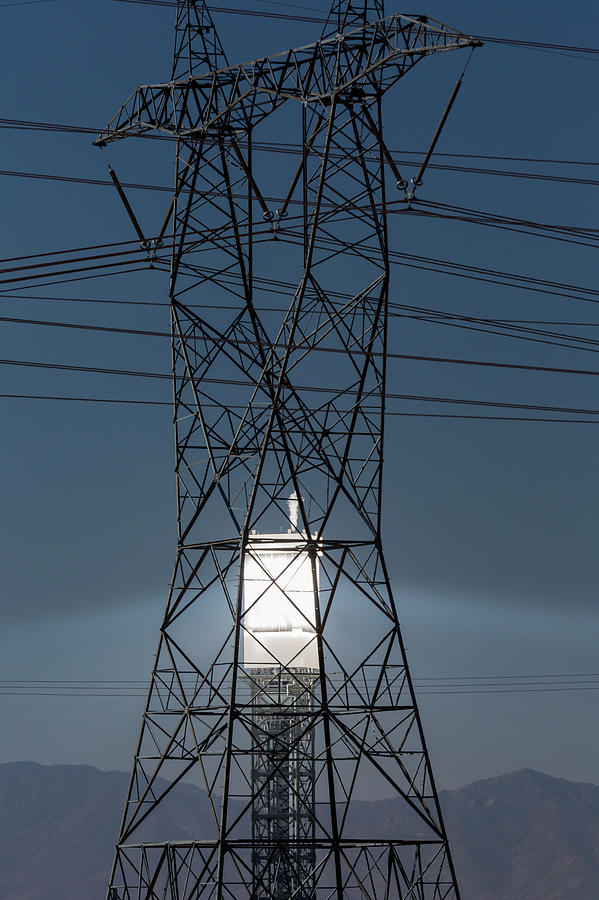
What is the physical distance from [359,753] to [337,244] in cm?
1200

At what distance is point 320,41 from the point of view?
29391 mm

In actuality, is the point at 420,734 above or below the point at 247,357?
below

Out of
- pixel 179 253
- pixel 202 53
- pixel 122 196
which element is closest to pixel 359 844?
pixel 179 253

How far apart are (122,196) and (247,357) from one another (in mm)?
5035

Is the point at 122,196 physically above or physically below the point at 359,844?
above

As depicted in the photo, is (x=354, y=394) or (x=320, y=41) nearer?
(x=320, y=41)

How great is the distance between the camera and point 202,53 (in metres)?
33.8

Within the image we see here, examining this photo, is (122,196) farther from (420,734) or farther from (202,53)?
(420,734)

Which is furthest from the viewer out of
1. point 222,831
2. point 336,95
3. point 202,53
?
point 202,53

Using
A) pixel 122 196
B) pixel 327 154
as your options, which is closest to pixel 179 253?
pixel 122 196

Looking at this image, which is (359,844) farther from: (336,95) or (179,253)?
(336,95)

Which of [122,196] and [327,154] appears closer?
[327,154]

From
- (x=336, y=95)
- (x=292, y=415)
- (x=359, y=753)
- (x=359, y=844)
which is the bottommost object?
(x=359, y=844)

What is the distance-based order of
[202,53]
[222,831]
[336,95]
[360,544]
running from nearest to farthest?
[222,831] < [336,95] < [360,544] < [202,53]
